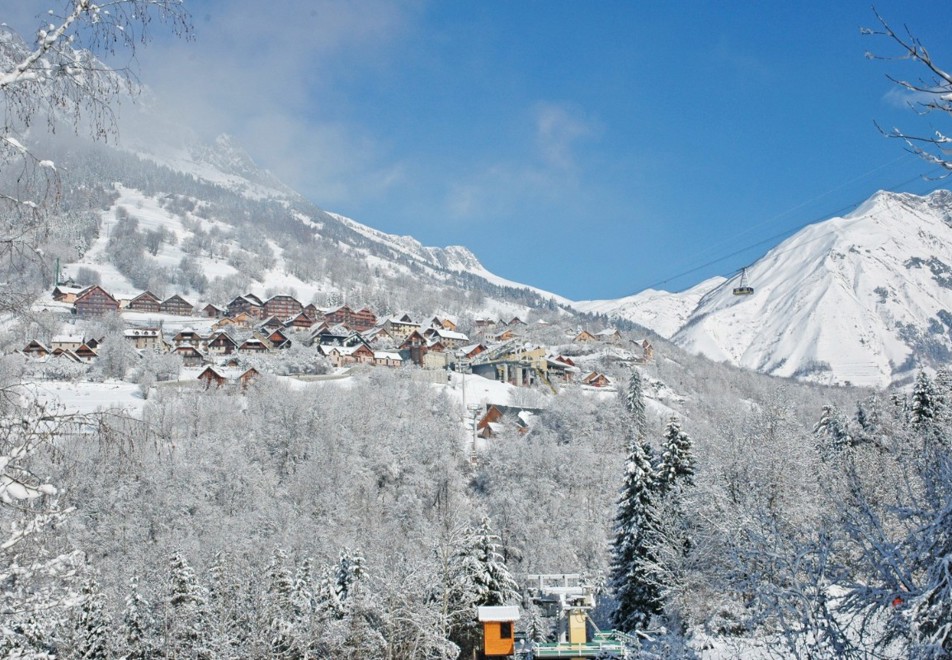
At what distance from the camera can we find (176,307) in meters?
107

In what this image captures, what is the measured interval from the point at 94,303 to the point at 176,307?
14130mm

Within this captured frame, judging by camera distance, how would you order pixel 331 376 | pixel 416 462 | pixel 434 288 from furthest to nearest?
pixel 434 288
pixel 331 376
pixel 416 462

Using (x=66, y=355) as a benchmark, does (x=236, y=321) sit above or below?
above

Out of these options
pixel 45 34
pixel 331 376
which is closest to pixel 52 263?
pixel 45 34

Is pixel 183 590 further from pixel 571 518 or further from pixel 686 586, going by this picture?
pixel 571 518

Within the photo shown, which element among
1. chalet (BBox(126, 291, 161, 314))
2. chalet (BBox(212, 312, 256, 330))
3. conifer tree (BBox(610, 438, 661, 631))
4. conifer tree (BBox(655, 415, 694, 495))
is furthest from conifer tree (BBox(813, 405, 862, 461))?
chalet (BBox(126, 291, 161, 314))

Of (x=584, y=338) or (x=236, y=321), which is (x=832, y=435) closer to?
(x=584, y=338)

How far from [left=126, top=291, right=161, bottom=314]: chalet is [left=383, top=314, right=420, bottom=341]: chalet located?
34177mm

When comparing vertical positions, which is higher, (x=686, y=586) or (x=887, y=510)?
(x=887, y=510)

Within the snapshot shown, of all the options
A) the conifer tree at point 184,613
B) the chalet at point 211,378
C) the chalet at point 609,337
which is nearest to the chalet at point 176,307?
the chalet at point 211,378

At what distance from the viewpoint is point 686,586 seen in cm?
2389

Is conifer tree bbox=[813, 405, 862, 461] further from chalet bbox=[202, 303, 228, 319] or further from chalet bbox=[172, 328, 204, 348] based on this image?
chalet bbox=[202, 303, 228, 319]

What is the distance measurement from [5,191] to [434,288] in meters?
167

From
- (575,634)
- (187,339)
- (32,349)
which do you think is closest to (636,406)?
(575,634)
